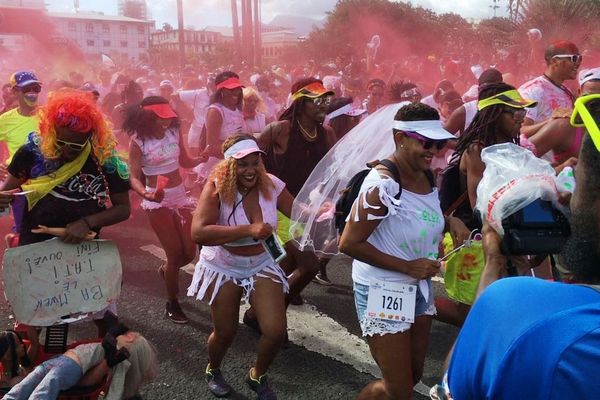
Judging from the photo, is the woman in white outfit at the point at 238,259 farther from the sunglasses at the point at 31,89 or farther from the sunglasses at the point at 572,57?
the sunglasses at the point at 572,57

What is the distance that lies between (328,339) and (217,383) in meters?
1.13

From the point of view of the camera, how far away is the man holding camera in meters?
1.00

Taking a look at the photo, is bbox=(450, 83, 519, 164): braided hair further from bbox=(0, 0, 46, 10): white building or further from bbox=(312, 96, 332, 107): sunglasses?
bbox=(0, 0, 46, 10): white building

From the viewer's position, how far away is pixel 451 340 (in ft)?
15.0

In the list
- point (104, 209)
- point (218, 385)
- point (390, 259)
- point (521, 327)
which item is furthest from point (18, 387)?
point (521, 327)

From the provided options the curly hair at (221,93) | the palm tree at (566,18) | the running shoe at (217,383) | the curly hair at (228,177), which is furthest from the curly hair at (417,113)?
the palm tree at (566,18)

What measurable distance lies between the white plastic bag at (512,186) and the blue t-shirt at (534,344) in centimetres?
61

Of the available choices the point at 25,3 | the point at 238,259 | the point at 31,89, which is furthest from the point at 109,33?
the point at 238,259

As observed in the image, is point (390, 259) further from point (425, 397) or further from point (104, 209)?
point (104, 209)

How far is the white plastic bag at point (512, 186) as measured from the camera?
1.71 m

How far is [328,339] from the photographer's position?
15.2 feet

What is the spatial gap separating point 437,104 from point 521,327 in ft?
26.5

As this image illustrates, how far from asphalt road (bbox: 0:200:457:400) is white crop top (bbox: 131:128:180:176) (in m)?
1.25

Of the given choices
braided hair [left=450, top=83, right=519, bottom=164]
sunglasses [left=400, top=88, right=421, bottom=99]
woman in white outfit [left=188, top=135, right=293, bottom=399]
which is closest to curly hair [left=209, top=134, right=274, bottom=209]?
woman in white outfit [left=188, top=135, right=293, bottom=399]
